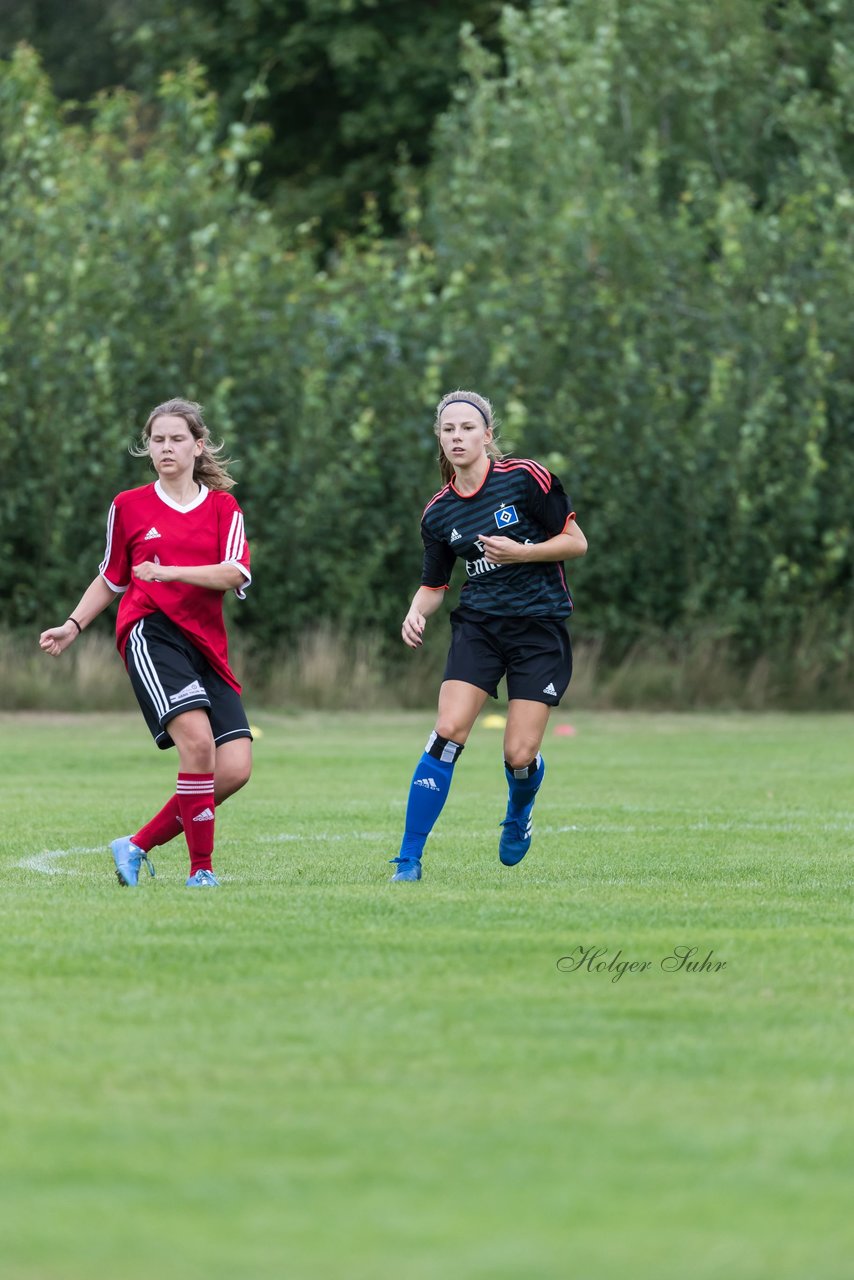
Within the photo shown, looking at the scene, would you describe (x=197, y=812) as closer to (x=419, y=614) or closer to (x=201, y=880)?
(x=201, y=880)

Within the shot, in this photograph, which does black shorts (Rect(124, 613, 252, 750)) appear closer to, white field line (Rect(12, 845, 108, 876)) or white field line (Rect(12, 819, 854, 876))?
white field line (Rect(12, 845, 108, 876))

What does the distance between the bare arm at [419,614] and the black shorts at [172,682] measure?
2.39 ft

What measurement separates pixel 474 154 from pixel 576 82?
1661 millimetres

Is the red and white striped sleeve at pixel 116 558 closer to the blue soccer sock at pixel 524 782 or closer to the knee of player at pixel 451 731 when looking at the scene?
the knee of player at pixel 451 731

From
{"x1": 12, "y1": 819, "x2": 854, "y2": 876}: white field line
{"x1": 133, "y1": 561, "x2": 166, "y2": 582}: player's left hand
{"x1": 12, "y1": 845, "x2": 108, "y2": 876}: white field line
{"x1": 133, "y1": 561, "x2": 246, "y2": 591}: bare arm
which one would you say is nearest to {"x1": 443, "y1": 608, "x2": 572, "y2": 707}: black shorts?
{"x1": 133, "y1": 561, "x2": 246, "y2": 591}: bare arm

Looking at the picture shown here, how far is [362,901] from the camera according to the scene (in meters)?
7.75


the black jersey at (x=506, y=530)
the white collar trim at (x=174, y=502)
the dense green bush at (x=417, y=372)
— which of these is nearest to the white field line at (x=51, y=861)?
the white collar trim at (x=174, y=502)

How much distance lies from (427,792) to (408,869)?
31 centimetres

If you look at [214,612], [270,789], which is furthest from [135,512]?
[270,789]

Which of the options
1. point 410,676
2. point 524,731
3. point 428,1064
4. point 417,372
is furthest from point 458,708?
point 417,372

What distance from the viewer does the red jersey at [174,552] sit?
27.2ft

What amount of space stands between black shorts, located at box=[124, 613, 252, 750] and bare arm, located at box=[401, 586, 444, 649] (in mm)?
729

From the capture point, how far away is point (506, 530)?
8.71m

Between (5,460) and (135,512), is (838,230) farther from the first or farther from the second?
(135,512)
